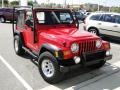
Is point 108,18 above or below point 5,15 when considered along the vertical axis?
below

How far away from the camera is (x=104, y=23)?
11711 mm

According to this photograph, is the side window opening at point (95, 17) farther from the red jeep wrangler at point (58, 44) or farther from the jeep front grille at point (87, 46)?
the jeep front grille at point (87, 46)

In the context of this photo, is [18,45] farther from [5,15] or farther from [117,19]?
[5,15]

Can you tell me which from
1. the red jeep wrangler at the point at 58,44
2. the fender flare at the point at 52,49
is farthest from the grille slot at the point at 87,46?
the fender flare at the point at 52,49

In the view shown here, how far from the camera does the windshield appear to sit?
21.5ft

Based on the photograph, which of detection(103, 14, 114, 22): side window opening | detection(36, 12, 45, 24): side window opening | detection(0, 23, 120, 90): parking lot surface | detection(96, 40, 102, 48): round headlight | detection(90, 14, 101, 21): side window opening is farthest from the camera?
detection(90, 14, 101, 21): side window opening

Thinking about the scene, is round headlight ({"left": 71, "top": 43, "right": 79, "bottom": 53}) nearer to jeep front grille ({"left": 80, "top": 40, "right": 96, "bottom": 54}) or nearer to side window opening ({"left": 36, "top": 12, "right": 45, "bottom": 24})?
jeep front grille ({"left": 80, "top": 40, "right": 96, "bottom": 54})

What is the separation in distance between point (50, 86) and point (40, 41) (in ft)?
4.58

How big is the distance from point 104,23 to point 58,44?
6.79 metres

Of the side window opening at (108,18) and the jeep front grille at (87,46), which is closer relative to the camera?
the jeep front grille at (87,46)

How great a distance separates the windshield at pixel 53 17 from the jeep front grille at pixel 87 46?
1.54 meters

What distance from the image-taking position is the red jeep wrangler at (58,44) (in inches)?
210

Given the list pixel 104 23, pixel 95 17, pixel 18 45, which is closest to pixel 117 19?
pixel 104 23

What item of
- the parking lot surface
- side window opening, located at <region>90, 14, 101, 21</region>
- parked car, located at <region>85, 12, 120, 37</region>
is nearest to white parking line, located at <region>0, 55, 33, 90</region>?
the parking lot surface
